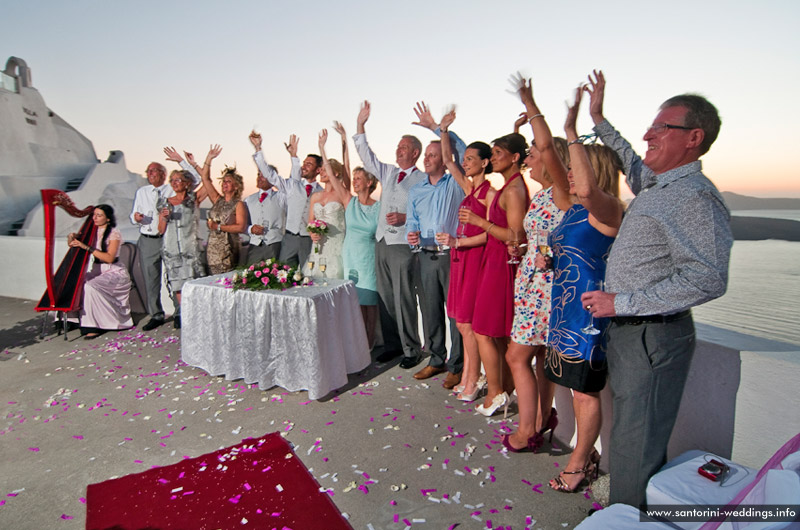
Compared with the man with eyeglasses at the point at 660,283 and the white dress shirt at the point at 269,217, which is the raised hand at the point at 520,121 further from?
the white dress shirt at the point at 269,217

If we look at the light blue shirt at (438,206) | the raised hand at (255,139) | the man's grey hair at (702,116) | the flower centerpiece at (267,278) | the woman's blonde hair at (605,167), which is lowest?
the flower centerpiece at (267,278)

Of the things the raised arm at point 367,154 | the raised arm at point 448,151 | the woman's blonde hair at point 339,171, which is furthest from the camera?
the woman's blonde hair at point 339,171

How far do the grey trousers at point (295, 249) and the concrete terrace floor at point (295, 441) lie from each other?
1.66m

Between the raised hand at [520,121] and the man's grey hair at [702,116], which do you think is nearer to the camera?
the man's grey hair at [702,116]

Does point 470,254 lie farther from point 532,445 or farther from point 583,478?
point 583,478

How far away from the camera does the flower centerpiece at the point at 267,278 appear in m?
3.98

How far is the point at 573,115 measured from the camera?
2328 mm

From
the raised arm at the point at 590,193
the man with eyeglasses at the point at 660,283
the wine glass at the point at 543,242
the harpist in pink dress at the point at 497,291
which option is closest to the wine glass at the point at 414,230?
the harpist in pink dress at the point at 497,291

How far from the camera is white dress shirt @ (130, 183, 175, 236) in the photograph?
5.92 metres

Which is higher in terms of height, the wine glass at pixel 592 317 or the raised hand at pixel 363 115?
the raised hand at pixel 363 115

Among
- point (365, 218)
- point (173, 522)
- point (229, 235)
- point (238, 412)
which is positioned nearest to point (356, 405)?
point (238, 412)

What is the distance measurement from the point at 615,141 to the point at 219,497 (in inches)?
112

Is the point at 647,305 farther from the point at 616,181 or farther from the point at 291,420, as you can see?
the point at 291,420

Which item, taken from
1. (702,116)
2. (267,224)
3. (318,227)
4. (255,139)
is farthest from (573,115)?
(255,139)
